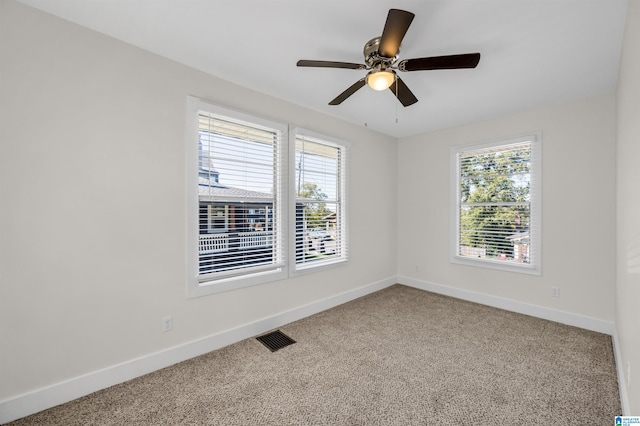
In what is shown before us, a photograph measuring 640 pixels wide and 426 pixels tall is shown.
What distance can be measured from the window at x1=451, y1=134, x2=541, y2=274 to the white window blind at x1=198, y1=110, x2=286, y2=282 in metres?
2.78

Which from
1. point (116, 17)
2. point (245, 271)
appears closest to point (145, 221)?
point (245, 271)

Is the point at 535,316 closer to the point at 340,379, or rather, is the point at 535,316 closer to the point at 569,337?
the point at 569,337

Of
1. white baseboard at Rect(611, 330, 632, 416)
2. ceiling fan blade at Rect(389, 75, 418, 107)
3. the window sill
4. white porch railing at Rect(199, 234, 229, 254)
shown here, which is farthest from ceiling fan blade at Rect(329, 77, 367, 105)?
the window sill

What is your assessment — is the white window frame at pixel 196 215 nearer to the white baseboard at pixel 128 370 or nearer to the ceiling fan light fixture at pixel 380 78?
the white baseboard at pixel 128 370

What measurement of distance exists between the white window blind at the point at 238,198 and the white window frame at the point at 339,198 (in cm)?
14

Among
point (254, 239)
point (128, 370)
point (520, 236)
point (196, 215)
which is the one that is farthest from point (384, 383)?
point (520, 236)

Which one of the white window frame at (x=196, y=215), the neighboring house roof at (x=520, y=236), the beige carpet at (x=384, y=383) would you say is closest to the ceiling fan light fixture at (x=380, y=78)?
the white window frame at (x=196, y=215)

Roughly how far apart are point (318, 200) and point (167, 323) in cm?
216

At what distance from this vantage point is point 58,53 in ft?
6.42

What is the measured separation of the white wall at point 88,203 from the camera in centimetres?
182

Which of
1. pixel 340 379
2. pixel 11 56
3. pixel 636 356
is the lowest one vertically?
pixel 340 379

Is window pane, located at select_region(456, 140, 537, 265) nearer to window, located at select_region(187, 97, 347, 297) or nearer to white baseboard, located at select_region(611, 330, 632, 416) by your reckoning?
white baseboard, located at select_region(611, 330, 632, 416)

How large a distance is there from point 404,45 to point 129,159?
93.0 inches

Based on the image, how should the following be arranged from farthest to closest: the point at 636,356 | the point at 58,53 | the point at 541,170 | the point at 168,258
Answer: the point at 541,170 < the point at 168,258 < the point at 58,53 < the point at 636,356
